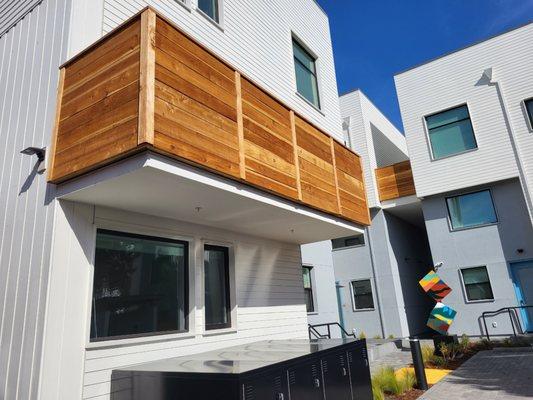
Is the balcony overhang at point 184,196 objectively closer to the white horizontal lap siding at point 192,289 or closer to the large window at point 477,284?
the white horizontal lap siding at point 192,289

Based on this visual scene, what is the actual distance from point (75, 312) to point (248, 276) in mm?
3471

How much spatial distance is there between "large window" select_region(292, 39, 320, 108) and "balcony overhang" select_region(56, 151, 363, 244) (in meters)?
4.09

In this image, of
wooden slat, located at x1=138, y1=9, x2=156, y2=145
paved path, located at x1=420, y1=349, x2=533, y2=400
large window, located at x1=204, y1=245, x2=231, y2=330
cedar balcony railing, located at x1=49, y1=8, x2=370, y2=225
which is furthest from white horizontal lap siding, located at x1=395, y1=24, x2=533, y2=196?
wooden slat, located at x1=138, y1=9, x2=156, y2=145

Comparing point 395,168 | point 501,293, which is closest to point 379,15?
point 395,168

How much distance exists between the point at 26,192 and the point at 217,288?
3.18 metres

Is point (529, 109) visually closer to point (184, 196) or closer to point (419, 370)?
point (419, 370)

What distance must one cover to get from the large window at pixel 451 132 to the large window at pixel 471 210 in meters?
1.72

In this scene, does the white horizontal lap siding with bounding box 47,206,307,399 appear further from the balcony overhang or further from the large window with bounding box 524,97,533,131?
the large window with bounding box 524,97,533,131

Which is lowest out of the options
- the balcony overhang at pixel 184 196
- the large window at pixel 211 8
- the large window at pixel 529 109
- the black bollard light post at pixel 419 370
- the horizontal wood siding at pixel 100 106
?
the black bollard light post at pixel 419 370

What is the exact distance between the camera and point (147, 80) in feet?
12.8

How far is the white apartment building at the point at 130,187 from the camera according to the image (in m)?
4.17

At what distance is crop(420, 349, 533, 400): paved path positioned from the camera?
641 cm

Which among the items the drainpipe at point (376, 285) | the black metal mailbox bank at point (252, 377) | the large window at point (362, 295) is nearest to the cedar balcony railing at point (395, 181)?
the drainpipe at point (376, 285)

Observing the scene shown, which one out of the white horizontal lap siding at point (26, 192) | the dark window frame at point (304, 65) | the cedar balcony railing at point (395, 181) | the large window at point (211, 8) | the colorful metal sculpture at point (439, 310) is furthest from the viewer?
the cedar balcony railing at point (395, 181)
